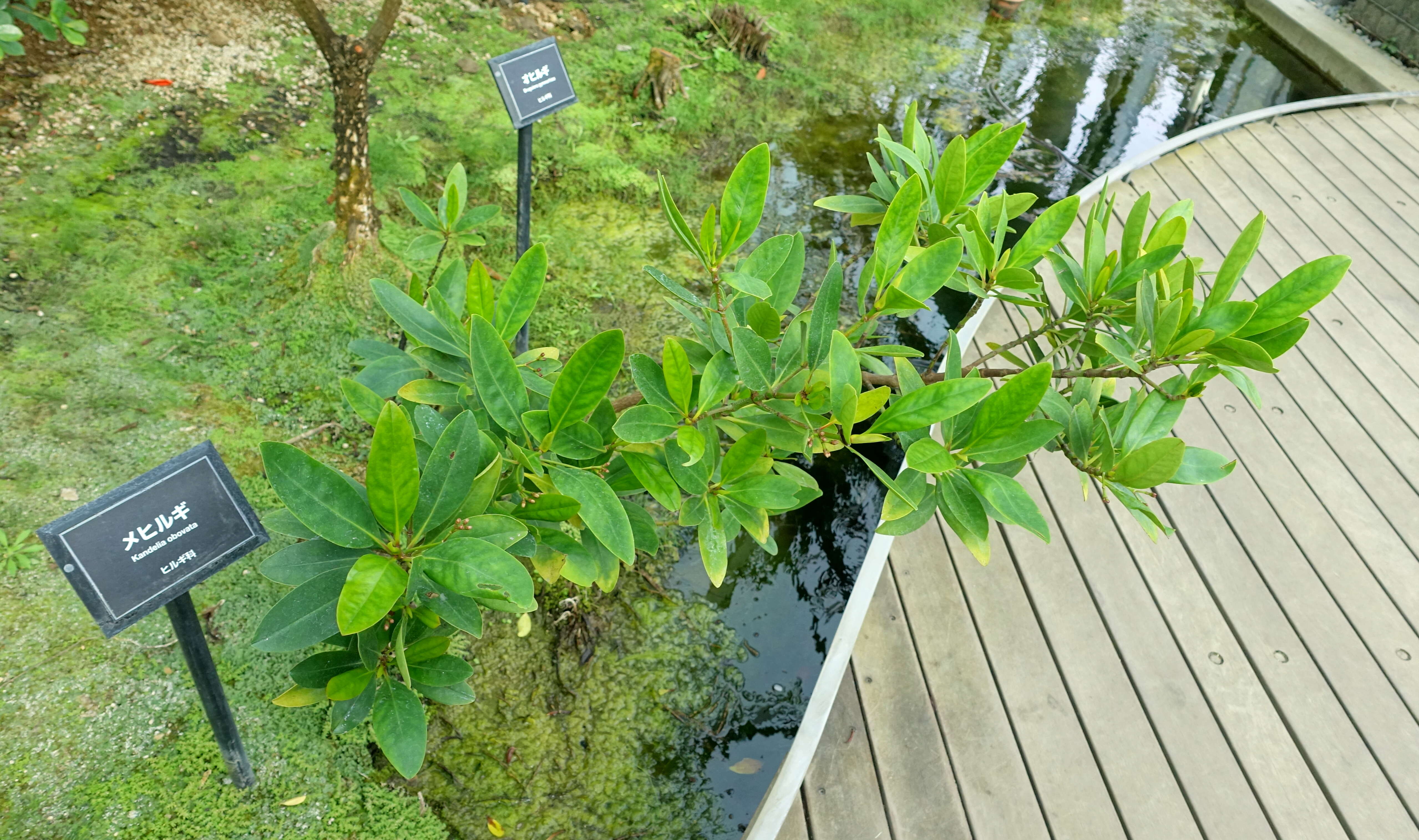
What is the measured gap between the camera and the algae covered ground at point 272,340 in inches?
80.8

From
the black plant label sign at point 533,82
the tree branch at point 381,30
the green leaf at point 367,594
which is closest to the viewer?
the green leaf at point 367,594

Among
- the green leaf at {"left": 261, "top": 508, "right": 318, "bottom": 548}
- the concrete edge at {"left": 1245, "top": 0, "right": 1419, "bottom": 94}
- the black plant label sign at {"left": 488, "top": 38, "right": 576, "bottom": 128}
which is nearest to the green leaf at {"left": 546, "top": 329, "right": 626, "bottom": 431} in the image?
the green leaf at {"left": 261, "top": 508, "right": 318, "bottom": 548}

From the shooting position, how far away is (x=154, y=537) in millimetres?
1386

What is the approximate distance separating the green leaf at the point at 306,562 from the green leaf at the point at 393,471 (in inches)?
Answer: 6.1

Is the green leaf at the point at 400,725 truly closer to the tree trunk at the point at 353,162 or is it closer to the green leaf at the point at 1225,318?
the green leaf at the point at 1225,318

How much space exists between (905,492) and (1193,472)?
432mm

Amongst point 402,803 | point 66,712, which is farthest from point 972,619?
point 66,712

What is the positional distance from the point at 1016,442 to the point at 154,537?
53.9 inches

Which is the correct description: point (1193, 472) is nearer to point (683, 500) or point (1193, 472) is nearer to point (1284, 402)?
point (683, 500)

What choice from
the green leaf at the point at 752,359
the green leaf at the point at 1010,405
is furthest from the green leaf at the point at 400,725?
the green leaf at the point at 1010,405

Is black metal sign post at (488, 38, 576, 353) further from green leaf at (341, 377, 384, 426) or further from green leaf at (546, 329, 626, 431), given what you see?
green leaf at (546, 329, 626, 431)

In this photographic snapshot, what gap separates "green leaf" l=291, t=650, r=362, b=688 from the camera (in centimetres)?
137

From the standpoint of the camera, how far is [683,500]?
145 centimetres

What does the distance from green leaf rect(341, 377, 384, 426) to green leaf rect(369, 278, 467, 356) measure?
0.17m
